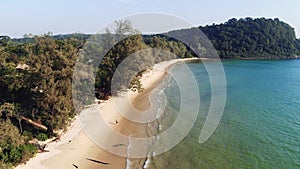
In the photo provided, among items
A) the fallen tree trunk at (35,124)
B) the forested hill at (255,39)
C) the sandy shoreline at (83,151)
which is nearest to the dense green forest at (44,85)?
the fallen tree trunk at (35,124)

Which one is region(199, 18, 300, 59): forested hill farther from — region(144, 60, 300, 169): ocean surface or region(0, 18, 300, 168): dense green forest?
region(0, 18, 300, 168): dense green forest

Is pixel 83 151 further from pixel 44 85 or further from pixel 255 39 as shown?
pixel 255 39

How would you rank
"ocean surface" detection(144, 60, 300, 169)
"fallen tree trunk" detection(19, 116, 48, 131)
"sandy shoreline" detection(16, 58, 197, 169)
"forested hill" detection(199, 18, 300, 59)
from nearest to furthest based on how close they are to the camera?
1. "sandy shoreline" detection(16, 58, 197, 169)
2. "ocean surface" detection(144, 60, 300, 169)
3. "fallen tree trunk" detection(19, 116, 48, 131)
4. "forested hill" detection(199, 18, 300, 59)

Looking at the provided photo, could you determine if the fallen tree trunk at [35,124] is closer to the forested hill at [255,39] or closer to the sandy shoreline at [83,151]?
the sandy shoreline at [83,151]

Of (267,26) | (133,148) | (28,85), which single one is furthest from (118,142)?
(267,26)

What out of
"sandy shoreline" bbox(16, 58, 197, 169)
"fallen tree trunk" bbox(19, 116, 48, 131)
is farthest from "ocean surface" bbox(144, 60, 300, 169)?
"fallen tree trunk" bbox(19, 116, 48, 131)

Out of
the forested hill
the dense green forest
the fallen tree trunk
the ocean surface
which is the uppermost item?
the forested hill

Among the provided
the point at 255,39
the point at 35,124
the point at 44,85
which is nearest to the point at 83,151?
the point at 35,124

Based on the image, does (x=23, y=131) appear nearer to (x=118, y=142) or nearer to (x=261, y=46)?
(x=118, y=142)

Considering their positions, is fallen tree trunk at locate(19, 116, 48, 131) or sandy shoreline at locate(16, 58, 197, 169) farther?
fallen tree trunk at locate(19, 116, 48, 131)
